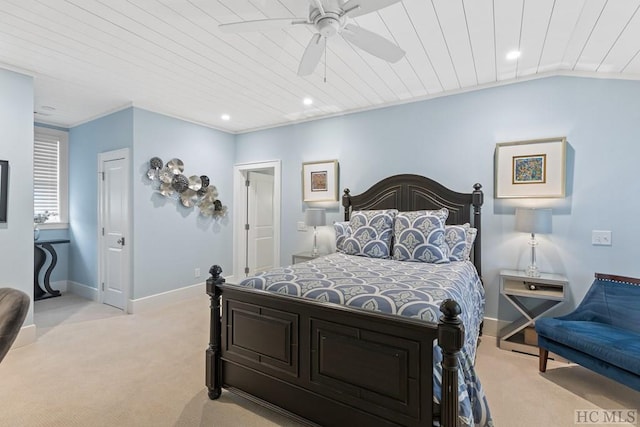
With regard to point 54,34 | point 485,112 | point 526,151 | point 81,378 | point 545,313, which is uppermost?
point 54,34

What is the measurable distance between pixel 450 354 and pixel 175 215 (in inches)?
164

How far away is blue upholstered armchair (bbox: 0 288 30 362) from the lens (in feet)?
3.86

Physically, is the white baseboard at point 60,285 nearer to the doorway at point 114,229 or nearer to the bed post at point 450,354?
the doorway at point 114,229

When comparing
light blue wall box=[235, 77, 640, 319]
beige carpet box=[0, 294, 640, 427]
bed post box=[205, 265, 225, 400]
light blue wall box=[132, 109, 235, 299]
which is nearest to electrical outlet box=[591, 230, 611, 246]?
light blue wall box=[235, 77, 640, 319]

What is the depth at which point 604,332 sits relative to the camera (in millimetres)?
2328

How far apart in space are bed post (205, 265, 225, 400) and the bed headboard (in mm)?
2302

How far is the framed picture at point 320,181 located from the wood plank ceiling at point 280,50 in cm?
89

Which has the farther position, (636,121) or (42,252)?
(42,252)

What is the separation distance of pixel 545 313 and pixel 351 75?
2.96 meters

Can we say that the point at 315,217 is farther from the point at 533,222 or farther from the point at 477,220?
the point at 533,222

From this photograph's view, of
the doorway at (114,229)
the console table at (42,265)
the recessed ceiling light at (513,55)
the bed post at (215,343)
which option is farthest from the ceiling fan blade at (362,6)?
the console table at (42,265)

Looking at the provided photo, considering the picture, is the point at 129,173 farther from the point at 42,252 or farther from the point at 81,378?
the point at 81,378

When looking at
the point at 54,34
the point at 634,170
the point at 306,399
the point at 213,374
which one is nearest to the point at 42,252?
the point at 54,34

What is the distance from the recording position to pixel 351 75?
124 inches
